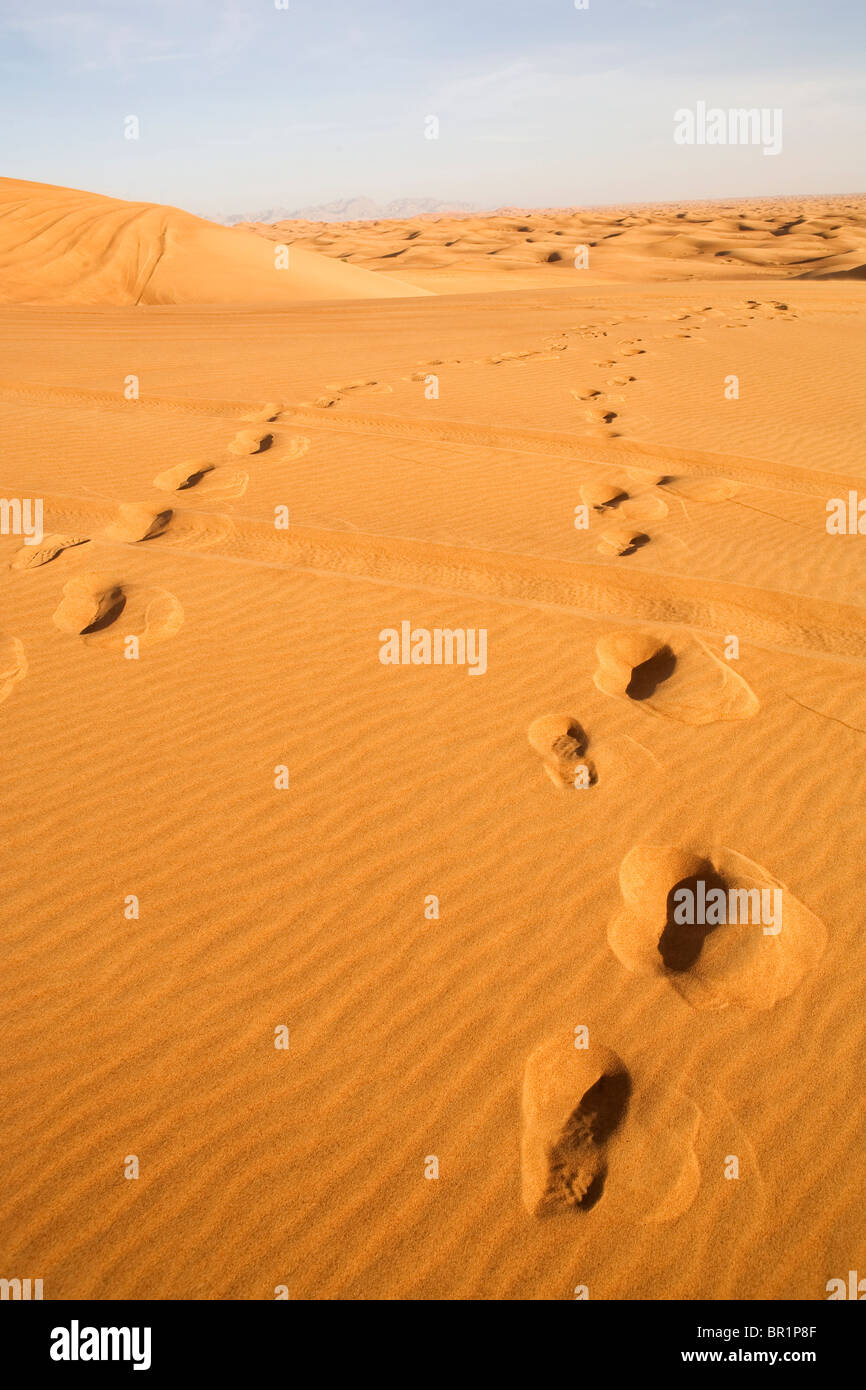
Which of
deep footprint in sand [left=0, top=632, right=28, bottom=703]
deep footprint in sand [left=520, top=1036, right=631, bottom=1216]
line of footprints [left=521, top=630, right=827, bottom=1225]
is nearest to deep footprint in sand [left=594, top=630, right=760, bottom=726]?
line of footprints [left=521, top=630, right=827, bottom=1225]

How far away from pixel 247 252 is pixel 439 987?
19.4m

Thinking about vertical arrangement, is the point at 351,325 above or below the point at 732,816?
above

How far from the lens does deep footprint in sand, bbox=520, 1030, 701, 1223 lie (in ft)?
6.24

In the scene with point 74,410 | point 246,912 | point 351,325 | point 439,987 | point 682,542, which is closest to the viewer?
point 439,987

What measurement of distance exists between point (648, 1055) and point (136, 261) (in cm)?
1869

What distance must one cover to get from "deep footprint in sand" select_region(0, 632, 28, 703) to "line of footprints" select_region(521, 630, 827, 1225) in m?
2.39

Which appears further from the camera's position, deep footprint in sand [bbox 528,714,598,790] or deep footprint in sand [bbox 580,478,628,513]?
deep footprint in sand [bbox 580,478,628,513]

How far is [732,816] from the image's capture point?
2875 millimetres

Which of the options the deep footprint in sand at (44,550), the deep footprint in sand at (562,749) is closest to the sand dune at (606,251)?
the deep footprint in sand at (44,550)

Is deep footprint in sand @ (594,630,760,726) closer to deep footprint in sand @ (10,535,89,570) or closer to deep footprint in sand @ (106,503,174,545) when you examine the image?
deep footprint in sand @ (106,503,174,545)

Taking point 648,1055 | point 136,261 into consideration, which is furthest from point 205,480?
point 136,261
